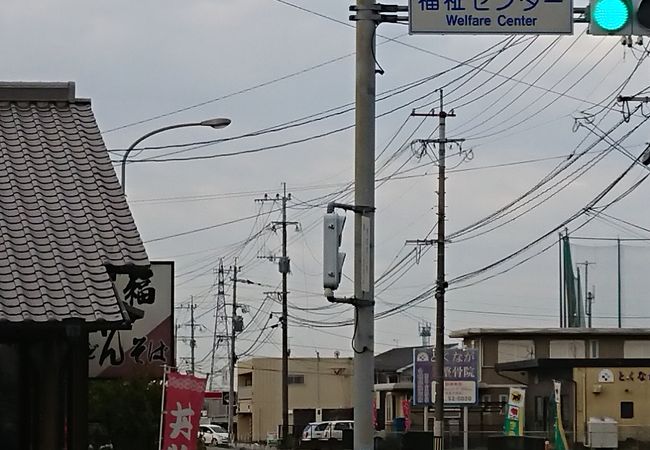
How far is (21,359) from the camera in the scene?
504 inches

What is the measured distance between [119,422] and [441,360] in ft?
50.2

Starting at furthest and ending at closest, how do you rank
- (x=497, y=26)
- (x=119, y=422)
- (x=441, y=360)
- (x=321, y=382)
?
(x=321, y=382)
(x=441, y=360)
(x=119, y=422)
(x=497, y=26)

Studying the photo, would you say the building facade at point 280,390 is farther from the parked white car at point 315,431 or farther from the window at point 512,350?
the window at point 512,350

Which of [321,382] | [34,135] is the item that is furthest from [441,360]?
[321,382]

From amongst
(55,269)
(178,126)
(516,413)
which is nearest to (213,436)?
(516,413)

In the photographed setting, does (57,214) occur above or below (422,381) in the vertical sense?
above

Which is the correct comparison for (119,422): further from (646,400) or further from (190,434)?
(646,400)

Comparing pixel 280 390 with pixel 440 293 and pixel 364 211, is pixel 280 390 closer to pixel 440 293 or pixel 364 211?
pixel 440 293

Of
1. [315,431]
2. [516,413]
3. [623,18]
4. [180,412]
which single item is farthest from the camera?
[315,431]

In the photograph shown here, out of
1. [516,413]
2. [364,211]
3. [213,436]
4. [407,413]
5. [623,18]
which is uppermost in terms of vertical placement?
[623,18]

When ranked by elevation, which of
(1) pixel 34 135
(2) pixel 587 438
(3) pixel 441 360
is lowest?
(2) pixel 587 438

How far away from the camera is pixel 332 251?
1202 centimetres

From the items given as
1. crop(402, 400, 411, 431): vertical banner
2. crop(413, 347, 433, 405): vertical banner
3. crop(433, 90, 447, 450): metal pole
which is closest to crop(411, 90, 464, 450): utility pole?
crop(433, 90, 447, 450): metal pole

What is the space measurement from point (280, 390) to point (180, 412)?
2742 inches
